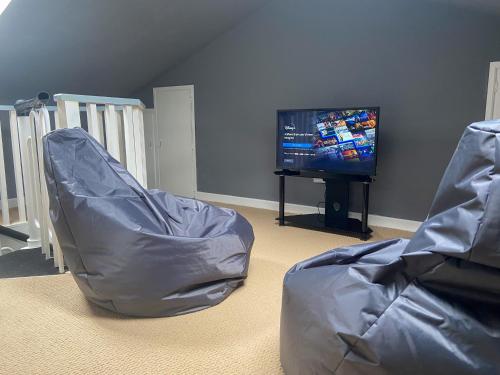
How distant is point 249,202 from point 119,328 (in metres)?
3.27

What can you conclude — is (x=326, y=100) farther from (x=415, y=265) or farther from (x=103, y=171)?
(x=415, y=265)

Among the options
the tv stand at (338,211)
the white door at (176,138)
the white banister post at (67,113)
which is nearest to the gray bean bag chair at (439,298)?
the white banister post at (67,113)

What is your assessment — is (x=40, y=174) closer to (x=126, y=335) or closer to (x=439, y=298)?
(x=126, y=335)

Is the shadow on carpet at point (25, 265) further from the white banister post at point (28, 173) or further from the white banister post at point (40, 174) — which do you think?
the white banister post at point (28, 173)

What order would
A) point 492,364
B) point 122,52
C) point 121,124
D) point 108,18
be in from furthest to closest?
1. point 122,52
2. point 108,18
3. point 121,124
4. point 492,364

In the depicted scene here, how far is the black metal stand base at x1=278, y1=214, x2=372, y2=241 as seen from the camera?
3.82 m

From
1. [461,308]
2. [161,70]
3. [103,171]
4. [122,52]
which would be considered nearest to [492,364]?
[461,308]

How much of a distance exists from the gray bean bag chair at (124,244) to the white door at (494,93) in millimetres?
2788

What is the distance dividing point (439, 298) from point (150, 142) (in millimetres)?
5564

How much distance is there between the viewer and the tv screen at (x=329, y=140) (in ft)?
12.1

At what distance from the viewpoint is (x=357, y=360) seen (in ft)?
3.78

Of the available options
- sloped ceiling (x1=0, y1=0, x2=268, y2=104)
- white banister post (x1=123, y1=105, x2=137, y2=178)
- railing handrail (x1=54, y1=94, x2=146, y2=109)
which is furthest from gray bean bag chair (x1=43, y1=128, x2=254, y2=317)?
sloped ceiling (x1=0, y1=0, x2=268, y2=104)

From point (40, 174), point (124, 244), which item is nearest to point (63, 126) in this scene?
point (40, 174)

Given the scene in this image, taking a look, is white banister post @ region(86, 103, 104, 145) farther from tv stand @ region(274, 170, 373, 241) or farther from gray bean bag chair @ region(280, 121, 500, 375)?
gray bean bag chair @ region(280, 121, 500, 375)
